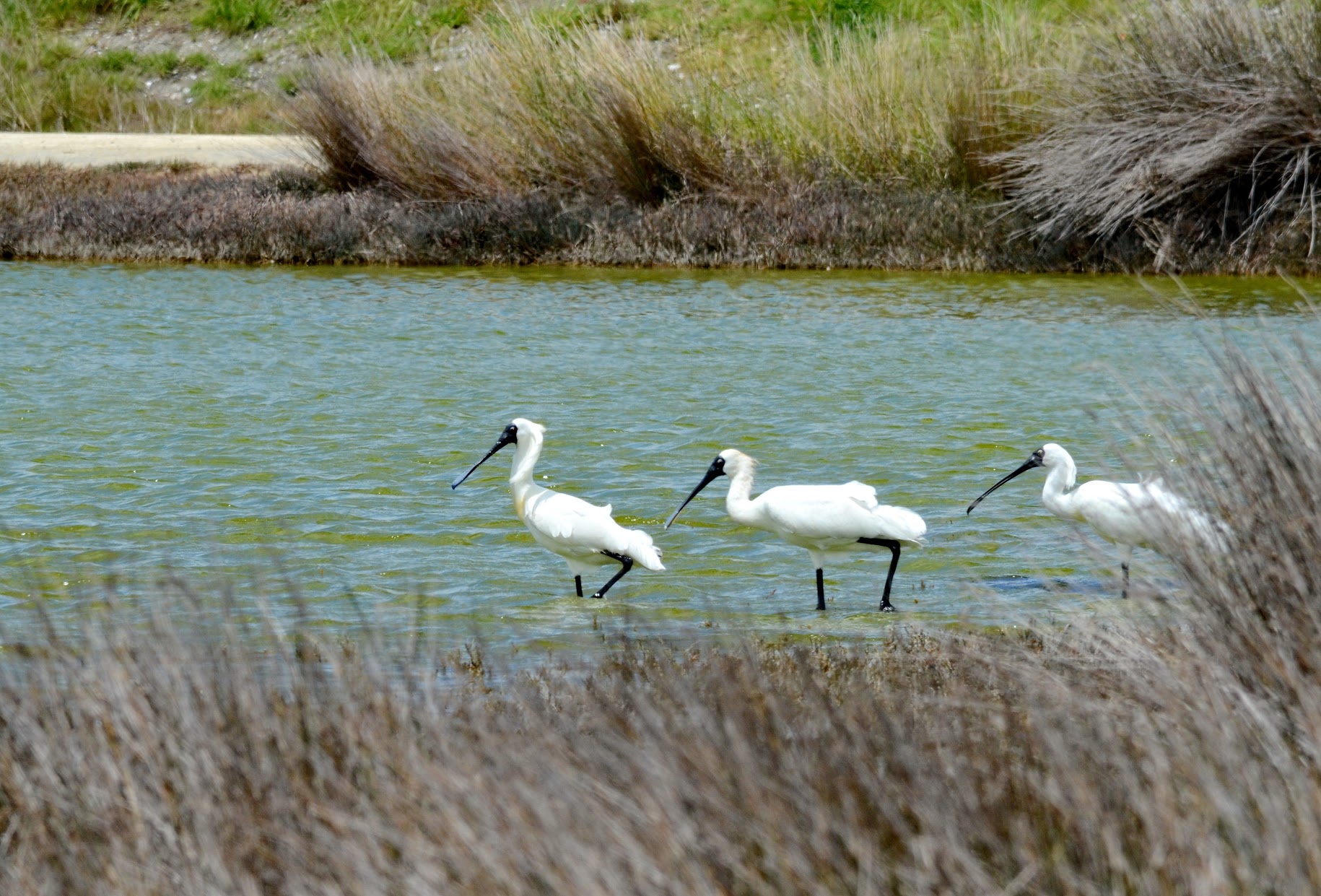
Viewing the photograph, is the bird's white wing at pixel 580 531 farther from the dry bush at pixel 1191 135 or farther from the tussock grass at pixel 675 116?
the tussock grass at pixel 675 116

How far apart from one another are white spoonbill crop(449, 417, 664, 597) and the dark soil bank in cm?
969

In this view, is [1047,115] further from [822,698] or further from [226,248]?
[822,698]

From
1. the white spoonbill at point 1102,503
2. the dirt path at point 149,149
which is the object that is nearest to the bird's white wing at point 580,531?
the white spoonbill at point 1102,503

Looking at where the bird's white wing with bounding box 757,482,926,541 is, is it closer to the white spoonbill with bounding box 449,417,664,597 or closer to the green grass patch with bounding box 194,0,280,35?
the white spoonbill with bounding box 449,417,664,597

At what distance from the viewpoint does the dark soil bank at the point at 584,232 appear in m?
16.5

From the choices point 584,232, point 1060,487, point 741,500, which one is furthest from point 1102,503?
point 584,232

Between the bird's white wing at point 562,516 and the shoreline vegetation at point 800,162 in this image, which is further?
the shoreline vegetation at point 800,162

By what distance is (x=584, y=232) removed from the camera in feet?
57.6

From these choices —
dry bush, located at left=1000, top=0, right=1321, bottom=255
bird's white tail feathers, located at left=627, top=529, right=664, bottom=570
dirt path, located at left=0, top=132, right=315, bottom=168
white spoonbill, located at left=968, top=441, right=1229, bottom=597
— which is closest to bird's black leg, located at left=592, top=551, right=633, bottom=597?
bird's white tail feathers, located at left=627, top=529, right=664, bottom=570

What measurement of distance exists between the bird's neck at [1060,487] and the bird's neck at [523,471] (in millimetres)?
2114

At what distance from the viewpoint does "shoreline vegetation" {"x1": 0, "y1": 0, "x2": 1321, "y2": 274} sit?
15.6m

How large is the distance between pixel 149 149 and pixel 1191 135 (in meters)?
14.6

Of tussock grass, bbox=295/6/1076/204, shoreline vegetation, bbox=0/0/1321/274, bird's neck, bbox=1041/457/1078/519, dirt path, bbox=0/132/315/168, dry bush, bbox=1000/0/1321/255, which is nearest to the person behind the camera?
bird's neck, bbox=1041/457/1078/519

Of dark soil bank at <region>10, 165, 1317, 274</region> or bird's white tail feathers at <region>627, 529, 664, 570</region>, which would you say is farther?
dark soil bank at <region>10, 165, 1317, 274</region>
